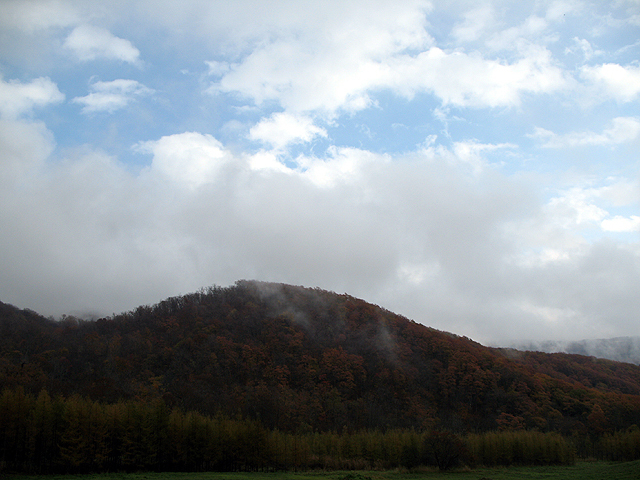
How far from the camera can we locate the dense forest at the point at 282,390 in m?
57.6

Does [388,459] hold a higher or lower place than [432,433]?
lower

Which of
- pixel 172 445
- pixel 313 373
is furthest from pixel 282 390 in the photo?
pixel 172 445

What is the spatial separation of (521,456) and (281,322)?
4627 inches

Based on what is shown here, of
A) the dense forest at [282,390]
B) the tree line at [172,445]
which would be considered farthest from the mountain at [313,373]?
the tree line at [172,445]

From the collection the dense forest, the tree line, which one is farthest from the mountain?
the tree line

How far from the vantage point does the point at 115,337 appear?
169625 mm

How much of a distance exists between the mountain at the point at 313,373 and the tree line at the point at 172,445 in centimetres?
2675

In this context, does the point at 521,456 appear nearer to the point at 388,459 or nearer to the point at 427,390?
the point at 388,459

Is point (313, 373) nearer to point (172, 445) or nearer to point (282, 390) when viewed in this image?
point (282, 390)

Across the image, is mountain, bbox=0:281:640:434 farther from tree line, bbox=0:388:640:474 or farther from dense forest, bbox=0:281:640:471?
tree line, bbox=0:388:640:474

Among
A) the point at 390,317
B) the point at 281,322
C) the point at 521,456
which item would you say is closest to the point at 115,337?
the point at 281,322

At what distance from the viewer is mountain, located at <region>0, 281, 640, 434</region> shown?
109 m

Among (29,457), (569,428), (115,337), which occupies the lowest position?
(569,428)

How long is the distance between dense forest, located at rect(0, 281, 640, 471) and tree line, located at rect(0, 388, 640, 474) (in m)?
0.24
